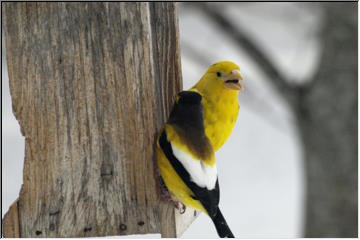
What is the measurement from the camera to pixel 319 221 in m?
5.38

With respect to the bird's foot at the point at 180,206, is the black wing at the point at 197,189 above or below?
above

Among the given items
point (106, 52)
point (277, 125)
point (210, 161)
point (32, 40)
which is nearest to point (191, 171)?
point (210, 161)

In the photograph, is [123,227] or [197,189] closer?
[197,189]

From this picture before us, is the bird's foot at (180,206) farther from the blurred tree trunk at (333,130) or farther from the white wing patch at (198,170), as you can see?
the blurred tree trunk at (333,130)

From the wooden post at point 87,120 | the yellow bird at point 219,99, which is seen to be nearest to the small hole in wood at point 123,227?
the wooden post at point 87,120

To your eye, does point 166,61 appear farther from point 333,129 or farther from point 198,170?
point 333,129

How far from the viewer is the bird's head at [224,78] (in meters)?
2.51

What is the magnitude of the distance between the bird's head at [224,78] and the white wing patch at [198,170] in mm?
326

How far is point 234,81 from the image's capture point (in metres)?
2.54

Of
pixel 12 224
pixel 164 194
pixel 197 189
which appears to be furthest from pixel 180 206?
pixel 12 224

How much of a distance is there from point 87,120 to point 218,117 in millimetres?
514

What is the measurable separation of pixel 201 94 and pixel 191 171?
0.35 meters

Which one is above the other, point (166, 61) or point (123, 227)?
point (166, 61)

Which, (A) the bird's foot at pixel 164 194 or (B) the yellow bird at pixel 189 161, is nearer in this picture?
(B) the yellow bird at pixel 189 161
